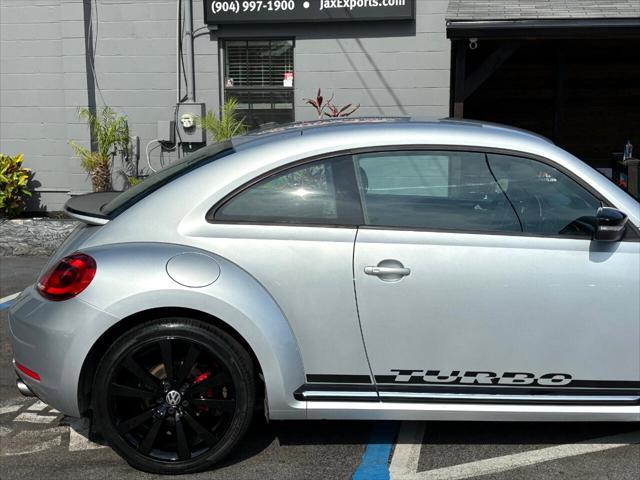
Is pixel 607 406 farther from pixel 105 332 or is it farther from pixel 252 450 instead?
pixel 105 332

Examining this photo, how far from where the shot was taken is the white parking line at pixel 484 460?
3.89m

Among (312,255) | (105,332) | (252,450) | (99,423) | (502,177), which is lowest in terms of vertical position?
(252,450)

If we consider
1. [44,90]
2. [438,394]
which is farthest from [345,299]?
[44,90]

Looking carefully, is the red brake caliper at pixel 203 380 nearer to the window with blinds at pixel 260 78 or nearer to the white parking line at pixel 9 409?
the white parking line at pixel 9 409

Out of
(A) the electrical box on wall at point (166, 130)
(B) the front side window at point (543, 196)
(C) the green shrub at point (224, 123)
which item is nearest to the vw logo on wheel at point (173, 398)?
(B) the front side window at point (543, 196)

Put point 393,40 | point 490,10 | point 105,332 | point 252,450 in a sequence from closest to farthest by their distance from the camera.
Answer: point 105,332, point 252,450, point 490,10, point 393,40

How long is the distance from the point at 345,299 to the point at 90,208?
4.83ft

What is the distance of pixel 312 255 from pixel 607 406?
62.7 inches

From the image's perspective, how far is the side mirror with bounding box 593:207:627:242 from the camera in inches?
148

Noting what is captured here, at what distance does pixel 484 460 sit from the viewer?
159 inches

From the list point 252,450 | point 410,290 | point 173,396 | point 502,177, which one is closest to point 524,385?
point 410,290

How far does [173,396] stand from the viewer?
151 inches

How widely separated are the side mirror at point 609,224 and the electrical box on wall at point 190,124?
765 cm

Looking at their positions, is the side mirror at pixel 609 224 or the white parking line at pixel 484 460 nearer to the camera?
the side mirror at pixel 609 224
